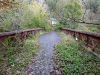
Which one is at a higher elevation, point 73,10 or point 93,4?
point 93,4

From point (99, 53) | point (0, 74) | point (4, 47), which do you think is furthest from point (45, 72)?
point (4, 47)

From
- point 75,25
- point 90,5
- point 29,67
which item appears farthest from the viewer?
point 90,5

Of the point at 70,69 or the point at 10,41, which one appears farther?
the point at 10,41

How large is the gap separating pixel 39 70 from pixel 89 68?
1.58 meters

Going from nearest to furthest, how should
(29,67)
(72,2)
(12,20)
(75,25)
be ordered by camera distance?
(29,67) < (12,20) < (75,25) < (72,2)

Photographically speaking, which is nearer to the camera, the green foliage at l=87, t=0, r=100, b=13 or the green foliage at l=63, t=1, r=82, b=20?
the green foliage at l=63, t=1, r=82, b=20

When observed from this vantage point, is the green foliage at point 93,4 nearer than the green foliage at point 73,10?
No

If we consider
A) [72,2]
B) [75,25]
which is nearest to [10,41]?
[75,25]

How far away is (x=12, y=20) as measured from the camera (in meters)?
12.0

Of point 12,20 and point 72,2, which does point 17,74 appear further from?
point 72,2

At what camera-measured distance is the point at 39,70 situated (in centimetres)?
588

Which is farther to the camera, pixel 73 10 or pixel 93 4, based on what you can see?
pixel 93 4

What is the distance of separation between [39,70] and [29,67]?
0.51 metres

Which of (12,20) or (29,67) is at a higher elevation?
(12,20)
